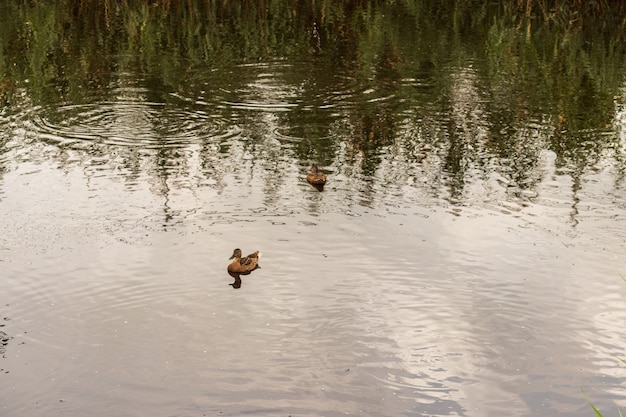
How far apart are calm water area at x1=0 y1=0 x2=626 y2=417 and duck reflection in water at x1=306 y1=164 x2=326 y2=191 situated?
0.24ft

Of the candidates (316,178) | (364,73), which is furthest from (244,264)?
(364,73)

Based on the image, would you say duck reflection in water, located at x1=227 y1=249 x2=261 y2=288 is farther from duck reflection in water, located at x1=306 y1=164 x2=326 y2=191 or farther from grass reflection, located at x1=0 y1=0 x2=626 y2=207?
grass reflection, located at x1=0 y1=0 x2=626 y2=207

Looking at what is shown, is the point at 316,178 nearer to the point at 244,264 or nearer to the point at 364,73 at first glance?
the point at 244,264

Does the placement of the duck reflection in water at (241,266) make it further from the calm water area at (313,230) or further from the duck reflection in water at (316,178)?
the duck reflection in water at (316,178)

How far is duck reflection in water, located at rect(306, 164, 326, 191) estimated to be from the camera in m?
10.6

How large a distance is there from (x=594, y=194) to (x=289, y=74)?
6.32 m

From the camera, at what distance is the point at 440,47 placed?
1764 centimetres

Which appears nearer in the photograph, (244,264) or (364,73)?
(244,264)

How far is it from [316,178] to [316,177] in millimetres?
10

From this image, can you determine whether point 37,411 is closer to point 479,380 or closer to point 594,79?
point 479,380

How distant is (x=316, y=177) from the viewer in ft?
34.8

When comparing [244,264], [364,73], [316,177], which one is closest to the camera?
[244,264]

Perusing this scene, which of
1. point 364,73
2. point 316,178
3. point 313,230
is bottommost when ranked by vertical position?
point 313,230

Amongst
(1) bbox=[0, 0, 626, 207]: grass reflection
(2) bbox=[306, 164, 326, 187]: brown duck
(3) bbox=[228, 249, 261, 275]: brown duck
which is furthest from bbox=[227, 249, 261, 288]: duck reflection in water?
(1) bbox=[0, 0, 626, 207]: grass reflection
